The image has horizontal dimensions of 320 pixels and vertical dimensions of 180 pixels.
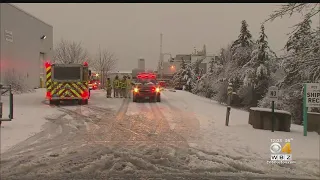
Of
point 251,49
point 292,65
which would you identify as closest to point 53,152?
point 292,65

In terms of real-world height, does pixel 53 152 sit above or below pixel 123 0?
below

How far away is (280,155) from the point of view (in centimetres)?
623

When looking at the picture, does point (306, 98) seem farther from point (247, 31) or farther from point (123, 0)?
point (247, 31)

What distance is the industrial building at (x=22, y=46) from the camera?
1152 inches

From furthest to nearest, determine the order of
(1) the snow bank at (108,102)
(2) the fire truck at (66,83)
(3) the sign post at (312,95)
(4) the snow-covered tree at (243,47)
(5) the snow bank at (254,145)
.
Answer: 1. (4) the snow-covered tree at (243,47)
2. (2) the fire truck at (66,83)
3. (1) the snow bank at (108,102)
4. (3) the sign post at (312,95)
5. (5) the snow bank at (254,145)

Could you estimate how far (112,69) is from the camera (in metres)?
64.8

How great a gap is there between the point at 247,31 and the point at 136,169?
27.6 meters

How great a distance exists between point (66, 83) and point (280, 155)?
1423cm

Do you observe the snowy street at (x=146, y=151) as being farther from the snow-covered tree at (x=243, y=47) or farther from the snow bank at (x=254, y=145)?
the snow-covered tree at (x=243, y=47)

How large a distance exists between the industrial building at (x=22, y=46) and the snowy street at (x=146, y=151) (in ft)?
65.1

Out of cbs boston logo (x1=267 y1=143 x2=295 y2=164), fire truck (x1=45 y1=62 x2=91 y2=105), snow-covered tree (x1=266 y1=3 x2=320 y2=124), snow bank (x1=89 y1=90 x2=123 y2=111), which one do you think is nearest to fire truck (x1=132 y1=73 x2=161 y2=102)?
snow bank (x1=89 y1=90 x2=123 y2=111)

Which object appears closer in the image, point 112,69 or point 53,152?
point 53,152

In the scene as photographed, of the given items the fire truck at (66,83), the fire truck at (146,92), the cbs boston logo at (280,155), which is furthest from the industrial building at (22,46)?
the cbs boston logo at (280,155)

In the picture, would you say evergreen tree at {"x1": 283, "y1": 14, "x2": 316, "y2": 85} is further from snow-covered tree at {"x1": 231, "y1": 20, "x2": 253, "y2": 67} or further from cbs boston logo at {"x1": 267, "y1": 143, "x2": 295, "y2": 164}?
snow-covered tree at {"x1": 231, "y1": 20, "x2": 253, "y2": 67}
